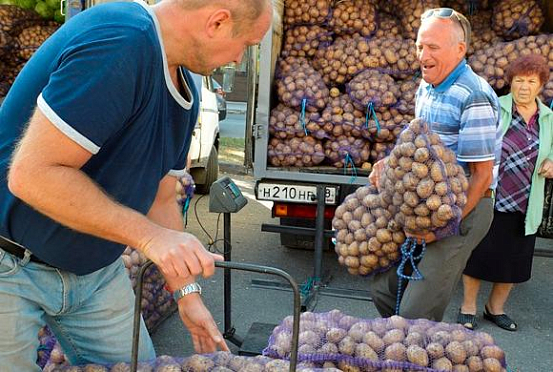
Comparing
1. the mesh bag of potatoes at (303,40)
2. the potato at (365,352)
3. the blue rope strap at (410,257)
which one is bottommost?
the blue rope strap at (410,257)

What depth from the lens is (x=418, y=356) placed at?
2.10 meters

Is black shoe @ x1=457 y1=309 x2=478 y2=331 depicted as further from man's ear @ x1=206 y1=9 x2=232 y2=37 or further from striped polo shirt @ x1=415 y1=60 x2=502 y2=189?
man's ear @ x1=206 y1=9 x2=232 y2=37

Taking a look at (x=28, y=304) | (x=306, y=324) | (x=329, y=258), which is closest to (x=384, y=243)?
(x=306, y=324)

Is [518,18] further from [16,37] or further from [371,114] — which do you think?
[16,37]

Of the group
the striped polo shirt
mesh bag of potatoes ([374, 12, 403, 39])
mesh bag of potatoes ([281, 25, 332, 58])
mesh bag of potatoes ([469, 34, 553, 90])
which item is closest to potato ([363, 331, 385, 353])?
the striped polo shirt

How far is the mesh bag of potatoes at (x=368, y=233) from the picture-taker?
3.00 m

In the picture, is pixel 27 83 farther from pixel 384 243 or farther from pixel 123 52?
pixel 384 243

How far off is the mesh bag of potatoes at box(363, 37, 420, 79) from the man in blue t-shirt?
3387 millimetres

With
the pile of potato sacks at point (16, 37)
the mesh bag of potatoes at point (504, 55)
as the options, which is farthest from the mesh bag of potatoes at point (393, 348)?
the pile of potato sacks at point (16, 37)

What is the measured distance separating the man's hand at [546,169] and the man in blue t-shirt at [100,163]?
2.98m

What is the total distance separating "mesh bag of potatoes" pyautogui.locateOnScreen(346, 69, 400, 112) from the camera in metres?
5.04

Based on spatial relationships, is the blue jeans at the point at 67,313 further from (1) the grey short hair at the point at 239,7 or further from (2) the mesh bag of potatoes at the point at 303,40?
(2) the mesh bag of potatoes at the point at 303,40

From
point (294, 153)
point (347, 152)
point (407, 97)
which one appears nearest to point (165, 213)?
point (294, 153)

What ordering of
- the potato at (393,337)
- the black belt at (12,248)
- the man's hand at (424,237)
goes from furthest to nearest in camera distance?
the man's hand at (424,237)
the potato at (393,337)
the black belt at (12,248)
